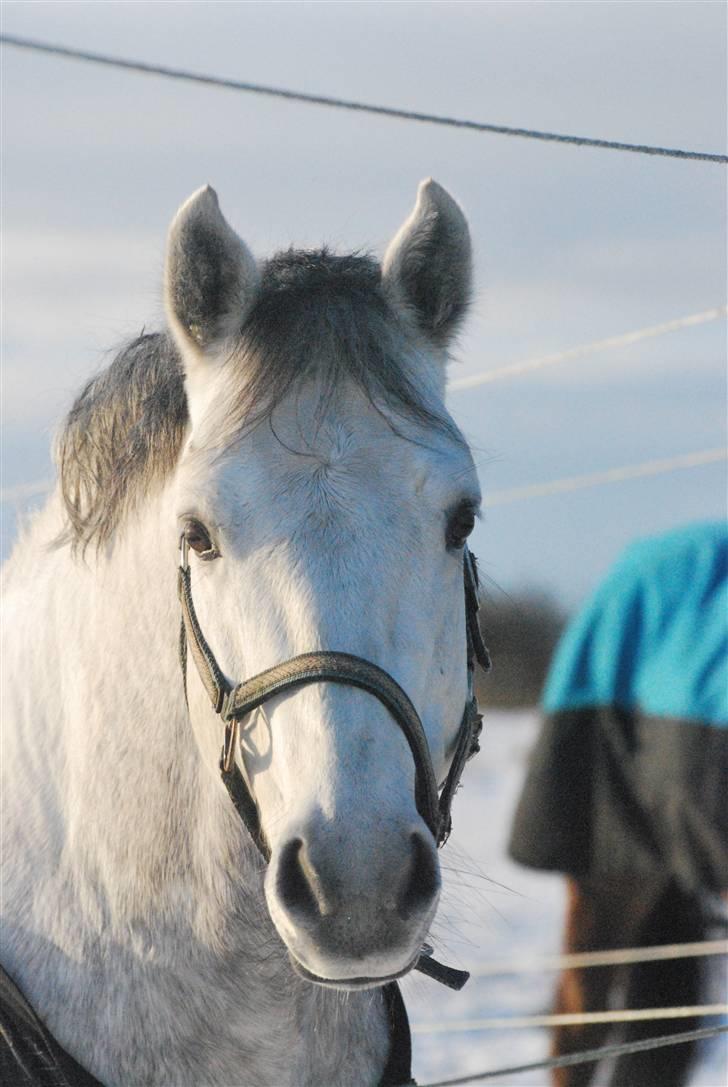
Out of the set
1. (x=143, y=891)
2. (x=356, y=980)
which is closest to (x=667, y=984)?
(x=143, y=891)

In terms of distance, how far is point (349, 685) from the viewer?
179 centimetres

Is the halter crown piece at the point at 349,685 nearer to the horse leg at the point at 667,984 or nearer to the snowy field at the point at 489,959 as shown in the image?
the snowy field at the point at 489,959

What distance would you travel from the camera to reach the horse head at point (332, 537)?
173 centimetres

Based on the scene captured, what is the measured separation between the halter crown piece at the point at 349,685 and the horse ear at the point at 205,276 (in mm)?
390

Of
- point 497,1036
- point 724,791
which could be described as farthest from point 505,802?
point 724,791

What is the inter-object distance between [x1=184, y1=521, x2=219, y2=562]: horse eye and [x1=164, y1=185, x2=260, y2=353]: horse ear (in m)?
0.36

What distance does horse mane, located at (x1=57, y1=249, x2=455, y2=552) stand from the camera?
2.06m

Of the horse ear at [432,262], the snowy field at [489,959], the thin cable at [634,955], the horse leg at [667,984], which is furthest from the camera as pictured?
A: the horse leg at [667,984]

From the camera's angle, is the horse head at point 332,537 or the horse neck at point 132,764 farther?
the horse neck at point 132,764

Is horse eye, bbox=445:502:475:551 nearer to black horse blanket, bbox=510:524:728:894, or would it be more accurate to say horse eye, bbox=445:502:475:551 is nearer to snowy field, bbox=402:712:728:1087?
snowy field, bbox=402:712:728:1087

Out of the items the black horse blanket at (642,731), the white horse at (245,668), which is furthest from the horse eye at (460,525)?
the black horse blanket at (642,731)

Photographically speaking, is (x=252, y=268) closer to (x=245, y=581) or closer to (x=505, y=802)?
(x=245, y=581)

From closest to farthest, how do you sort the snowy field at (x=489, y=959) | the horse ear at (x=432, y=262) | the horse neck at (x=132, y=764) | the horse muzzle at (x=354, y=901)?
the horse muzzle at (x=354, y=901)
the horse neck at (x=132, y=764)
the horse ear at (x=432, y=262)
the snowy field at (x=489, y=959)

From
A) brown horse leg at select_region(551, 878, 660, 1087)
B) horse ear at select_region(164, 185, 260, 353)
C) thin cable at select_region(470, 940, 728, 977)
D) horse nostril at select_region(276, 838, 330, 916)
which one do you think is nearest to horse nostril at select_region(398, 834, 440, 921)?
horse nostril at select_region(276, 838, 330, 916)
